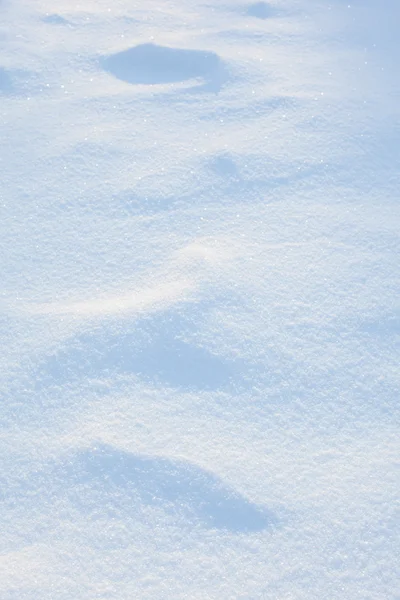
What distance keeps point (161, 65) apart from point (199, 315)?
0.99 metres

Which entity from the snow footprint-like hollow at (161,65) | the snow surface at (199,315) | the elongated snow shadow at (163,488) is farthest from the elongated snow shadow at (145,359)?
the snow footprint-like hollow at (161,65)

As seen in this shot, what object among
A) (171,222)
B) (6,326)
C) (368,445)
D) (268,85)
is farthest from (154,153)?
(368,445)

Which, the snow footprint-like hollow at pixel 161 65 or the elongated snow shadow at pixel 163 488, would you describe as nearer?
the elongated snow shadow at pixel 163 488

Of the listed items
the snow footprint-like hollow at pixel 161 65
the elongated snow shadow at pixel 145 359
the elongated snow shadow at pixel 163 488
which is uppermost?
the snow footprint-like hollow at pixel 161 65

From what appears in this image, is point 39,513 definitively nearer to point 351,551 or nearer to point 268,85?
point 351,551

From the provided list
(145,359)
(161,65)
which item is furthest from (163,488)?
(161,65)

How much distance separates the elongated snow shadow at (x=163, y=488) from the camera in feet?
3.43

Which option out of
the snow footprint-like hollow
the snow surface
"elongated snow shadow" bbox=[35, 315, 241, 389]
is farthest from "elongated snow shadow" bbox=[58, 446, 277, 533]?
the snow footprint-like hollow

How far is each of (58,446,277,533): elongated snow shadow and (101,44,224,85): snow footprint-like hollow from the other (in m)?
1.20

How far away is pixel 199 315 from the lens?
4.25 ft

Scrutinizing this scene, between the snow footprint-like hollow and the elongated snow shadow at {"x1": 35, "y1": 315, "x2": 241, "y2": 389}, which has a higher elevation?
the snow footprint-like hollow

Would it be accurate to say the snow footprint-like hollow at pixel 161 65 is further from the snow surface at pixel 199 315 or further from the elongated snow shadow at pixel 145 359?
the elongated snow shadow at pixel 145 359

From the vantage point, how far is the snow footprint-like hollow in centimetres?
193

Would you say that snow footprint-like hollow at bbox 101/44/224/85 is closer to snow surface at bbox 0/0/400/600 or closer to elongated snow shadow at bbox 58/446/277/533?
snow surface at bbox 0/0/400/600
